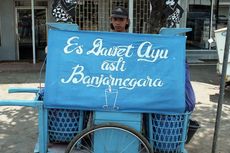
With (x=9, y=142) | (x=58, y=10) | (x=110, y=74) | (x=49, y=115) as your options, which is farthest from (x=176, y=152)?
(x=58, y=10)

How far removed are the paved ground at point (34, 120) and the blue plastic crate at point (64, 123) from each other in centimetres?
104

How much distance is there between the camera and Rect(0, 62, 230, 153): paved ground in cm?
536

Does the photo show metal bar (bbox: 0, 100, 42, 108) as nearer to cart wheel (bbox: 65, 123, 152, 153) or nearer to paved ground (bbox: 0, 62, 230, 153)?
cart wheel (bbox: 65, 123, 152, 153)

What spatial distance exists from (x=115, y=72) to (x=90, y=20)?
11506mm

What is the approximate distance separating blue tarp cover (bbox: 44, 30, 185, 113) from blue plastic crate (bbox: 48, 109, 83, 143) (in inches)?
5.9

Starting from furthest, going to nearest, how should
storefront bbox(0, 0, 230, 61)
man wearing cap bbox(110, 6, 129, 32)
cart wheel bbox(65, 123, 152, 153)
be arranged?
1. storefront bbox(0, 0, 230, 61)
2. man wearing cap bbox(110, 6, 129, 32)
3. cart wheel bbox(65, 123, 152, 153)

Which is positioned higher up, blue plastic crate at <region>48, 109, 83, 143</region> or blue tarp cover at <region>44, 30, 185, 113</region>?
blue tarp cover at <region>44, 30, 185, 113</region>

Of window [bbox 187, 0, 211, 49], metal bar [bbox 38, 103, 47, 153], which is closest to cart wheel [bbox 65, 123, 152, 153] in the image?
metal bar [bbox 38, 103, 47, 153]

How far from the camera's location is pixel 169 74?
3695mm

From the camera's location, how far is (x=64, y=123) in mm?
3836

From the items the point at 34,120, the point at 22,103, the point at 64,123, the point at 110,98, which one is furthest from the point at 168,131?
the point at 34,120

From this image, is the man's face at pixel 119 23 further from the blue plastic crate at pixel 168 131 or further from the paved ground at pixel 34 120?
the blue plastic crate at pixel 168 131

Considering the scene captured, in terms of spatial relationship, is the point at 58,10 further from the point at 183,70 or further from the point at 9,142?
the point at 183,70

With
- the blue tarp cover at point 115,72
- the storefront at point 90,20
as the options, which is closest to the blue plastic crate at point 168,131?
the blue tarp cover at point 115,72
